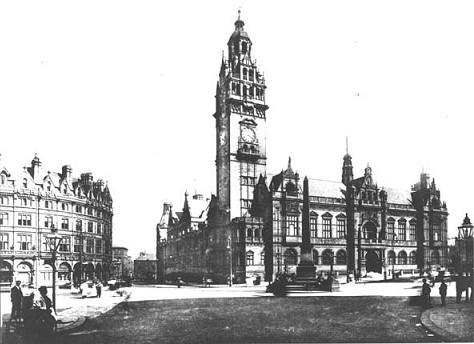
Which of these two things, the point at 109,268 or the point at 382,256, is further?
the point at 382,256

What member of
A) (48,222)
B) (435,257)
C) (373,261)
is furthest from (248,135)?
(48,222)

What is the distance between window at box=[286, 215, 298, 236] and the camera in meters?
50.3

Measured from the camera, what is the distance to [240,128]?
53.0 meters

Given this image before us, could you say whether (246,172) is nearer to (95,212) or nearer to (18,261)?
(95,212)

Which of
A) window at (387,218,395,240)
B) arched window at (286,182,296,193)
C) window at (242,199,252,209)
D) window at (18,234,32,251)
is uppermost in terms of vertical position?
arched window at (286,182,296,193)

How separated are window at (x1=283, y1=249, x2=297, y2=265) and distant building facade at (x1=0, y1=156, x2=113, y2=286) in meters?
30.1

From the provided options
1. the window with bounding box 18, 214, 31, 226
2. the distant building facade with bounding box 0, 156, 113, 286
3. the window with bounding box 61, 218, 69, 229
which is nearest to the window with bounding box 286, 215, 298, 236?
the distant building facade with bounding box 0, 156, 113, 286

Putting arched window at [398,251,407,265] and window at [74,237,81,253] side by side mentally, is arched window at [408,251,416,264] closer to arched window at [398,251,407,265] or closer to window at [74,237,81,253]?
arched window at [398,251,407,265]

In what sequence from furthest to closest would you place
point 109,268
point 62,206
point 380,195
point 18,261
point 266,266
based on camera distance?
1. point 380,195
2. point 266,266
3. point 109,268
4. point 62,206
5. point 18,261

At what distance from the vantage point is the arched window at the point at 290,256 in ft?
163

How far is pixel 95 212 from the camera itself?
19.9 meters

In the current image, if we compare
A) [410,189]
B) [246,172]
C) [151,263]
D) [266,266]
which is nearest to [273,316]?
[266,266]

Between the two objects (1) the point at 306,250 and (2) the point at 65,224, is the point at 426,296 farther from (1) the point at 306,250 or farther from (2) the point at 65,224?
(2) the point at 65,224

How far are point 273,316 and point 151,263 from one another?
62647 mm
